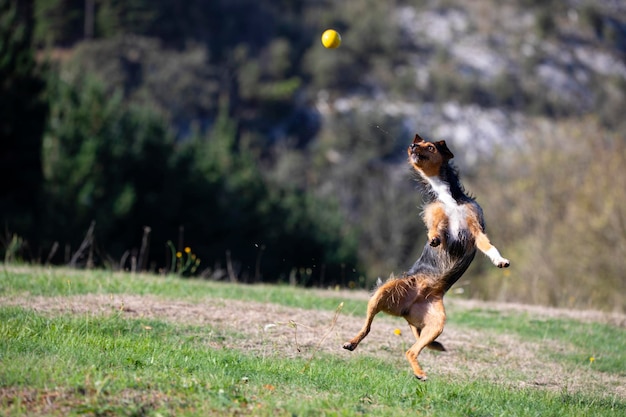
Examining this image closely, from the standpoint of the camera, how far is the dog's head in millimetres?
7621

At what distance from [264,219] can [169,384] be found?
28525 millimetres

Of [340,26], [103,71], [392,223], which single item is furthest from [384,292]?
[340,26]

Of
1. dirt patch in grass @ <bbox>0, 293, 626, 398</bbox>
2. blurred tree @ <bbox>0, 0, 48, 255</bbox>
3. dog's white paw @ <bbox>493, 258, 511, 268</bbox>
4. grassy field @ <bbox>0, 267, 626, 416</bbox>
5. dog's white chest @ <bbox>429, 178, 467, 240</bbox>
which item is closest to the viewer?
grassy field @ <bbox>0, 267, 626, 416</bbox>

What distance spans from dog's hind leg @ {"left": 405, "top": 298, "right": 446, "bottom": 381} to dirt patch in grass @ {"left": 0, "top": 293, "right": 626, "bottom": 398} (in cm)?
57

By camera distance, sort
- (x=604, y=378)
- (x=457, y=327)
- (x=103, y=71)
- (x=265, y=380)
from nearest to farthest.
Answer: (x=265, y=380), (x=604, y=378), (x=457, y=327), (x=103, y=71)

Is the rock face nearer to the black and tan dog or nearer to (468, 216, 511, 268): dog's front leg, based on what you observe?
the black and tan dog

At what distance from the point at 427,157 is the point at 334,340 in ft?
8.29

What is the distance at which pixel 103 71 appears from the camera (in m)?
60.7

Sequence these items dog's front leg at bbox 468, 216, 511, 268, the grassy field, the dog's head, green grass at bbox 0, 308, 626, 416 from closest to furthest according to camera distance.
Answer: green grass at bbox 0, 308, 626, 416, the grassy field, dog's front leg at bbox 468, 216, 511, 268, the dog's head

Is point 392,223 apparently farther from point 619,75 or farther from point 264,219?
point 619,75

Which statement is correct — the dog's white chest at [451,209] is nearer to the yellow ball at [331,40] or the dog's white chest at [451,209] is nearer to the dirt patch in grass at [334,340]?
the dirt patch in grass at [334,340]

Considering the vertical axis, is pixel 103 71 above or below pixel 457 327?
above

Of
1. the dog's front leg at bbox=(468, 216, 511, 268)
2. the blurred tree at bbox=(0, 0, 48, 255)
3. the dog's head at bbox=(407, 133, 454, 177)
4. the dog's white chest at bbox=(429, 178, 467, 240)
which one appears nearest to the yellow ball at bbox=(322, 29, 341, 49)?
the dog's head at bbox=(407, 133, 454, 177)

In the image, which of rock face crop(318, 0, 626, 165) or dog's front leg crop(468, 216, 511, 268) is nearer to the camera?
dog's front leg crop(468, 216, 511, 268)
